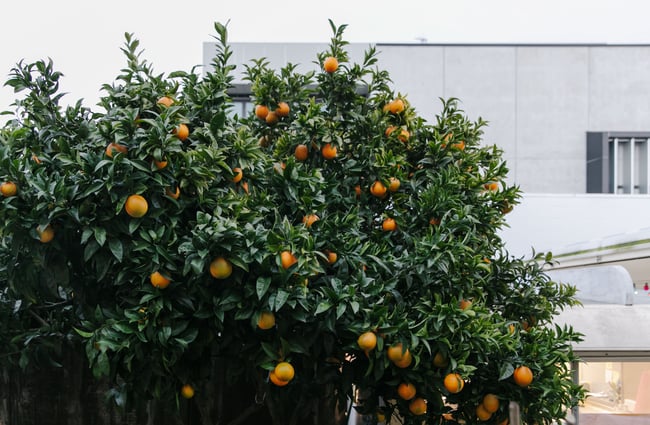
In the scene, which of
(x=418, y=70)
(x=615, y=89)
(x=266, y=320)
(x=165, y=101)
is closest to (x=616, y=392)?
(x=266, y=320)

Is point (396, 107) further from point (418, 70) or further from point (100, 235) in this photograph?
point (418, 70)

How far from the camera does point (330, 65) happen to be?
15.1ft

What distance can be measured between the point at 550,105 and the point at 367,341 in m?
18.9

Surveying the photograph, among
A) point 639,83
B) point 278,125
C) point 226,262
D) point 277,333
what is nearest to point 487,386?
point 277,333

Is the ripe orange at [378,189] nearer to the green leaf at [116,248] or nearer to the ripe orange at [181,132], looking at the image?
the ripe orange at [181,132]

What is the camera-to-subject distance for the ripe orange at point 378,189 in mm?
4340

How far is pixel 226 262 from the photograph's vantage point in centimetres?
323

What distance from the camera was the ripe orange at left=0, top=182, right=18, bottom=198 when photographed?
320cm

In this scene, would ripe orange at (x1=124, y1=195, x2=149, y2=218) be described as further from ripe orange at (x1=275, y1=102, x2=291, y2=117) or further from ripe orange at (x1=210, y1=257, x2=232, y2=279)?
ripe orange at (x1=275, y1=102, x2=291, y2=117)

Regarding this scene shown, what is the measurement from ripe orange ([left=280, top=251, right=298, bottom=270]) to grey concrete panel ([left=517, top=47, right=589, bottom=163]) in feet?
60.6

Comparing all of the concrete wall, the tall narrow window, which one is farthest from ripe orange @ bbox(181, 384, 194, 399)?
the tall narrow window

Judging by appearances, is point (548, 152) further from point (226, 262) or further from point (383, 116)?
point (226, 262)

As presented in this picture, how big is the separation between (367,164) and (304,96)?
76 cm

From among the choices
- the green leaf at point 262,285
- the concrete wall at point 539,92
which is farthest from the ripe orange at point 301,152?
the concrete wall at point 539,92
